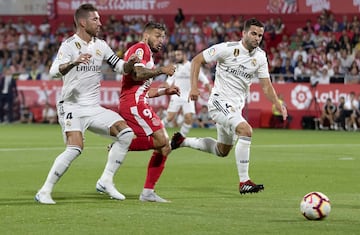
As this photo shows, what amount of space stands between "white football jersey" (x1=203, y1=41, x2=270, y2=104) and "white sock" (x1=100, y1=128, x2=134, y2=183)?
85.1 inches

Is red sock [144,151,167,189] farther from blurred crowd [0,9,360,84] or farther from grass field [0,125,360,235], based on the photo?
blurred crowd [0,9,360,84]

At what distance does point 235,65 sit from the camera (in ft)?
45.9

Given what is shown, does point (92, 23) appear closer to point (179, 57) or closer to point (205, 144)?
point (205, 144)

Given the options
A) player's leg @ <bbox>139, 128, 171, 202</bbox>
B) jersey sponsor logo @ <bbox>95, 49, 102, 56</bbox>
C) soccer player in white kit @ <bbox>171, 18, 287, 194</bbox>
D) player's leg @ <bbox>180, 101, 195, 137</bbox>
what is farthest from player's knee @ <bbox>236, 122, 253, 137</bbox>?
player's leg @ <bbox>180, 101, 195, 137</bbox>

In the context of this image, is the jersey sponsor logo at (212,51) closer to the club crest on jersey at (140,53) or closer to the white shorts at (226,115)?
the white shorts at (226,115)

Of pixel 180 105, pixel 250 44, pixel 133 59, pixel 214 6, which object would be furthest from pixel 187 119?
pixel 214 6

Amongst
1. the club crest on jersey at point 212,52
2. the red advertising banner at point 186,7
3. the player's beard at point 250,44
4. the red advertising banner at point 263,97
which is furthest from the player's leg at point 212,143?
the red advertising banner at point 186,7

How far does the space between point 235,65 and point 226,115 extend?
798 millimetres

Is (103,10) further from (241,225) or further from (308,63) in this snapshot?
(241,225)

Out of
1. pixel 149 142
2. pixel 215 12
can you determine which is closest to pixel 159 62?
pixel 215 12

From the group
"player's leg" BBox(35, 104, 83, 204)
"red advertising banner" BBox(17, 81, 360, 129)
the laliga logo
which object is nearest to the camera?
"player's leg" BBox(35, 104, 83, 204)

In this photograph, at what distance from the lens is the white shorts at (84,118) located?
1210 centimetres

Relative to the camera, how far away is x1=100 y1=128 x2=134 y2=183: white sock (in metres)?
12.3

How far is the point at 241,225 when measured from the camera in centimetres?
987
